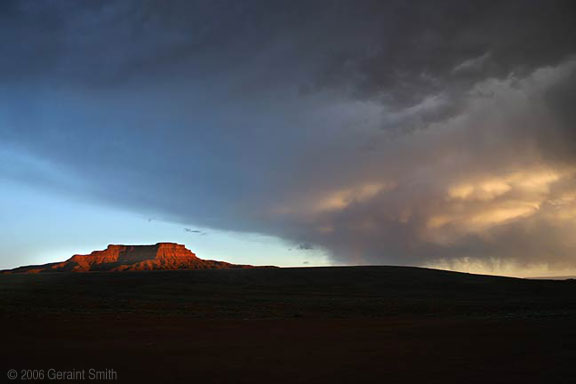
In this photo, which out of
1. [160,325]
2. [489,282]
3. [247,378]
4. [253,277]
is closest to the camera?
[247,378]

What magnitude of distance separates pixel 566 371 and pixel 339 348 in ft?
23.7

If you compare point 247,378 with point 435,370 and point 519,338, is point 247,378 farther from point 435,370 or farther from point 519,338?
point 519,338

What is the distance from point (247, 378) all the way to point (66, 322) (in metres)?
17.8

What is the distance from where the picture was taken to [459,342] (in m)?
15.6

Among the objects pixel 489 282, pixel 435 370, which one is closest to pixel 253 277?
pixel 489 282

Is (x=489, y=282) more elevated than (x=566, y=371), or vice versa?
(x=566, y=371)

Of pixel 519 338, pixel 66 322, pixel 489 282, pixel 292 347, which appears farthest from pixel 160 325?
pixel 489 282

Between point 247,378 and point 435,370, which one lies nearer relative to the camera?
point 247,378

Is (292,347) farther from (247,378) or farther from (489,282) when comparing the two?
(489,282)

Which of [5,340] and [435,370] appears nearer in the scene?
[435,370]

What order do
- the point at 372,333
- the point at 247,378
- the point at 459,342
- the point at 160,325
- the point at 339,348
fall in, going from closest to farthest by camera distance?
the point at 247,378, the point at 339,348, the point at 459,342, the point at 372,333, the point at 160,325

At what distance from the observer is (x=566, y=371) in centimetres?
1052

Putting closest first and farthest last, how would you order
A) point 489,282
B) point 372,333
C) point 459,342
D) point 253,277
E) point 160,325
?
point 459,342
point 372,333
point 160,325
point 489,282
point 253,277

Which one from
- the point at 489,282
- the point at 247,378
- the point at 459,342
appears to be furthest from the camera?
the point at 489,282
